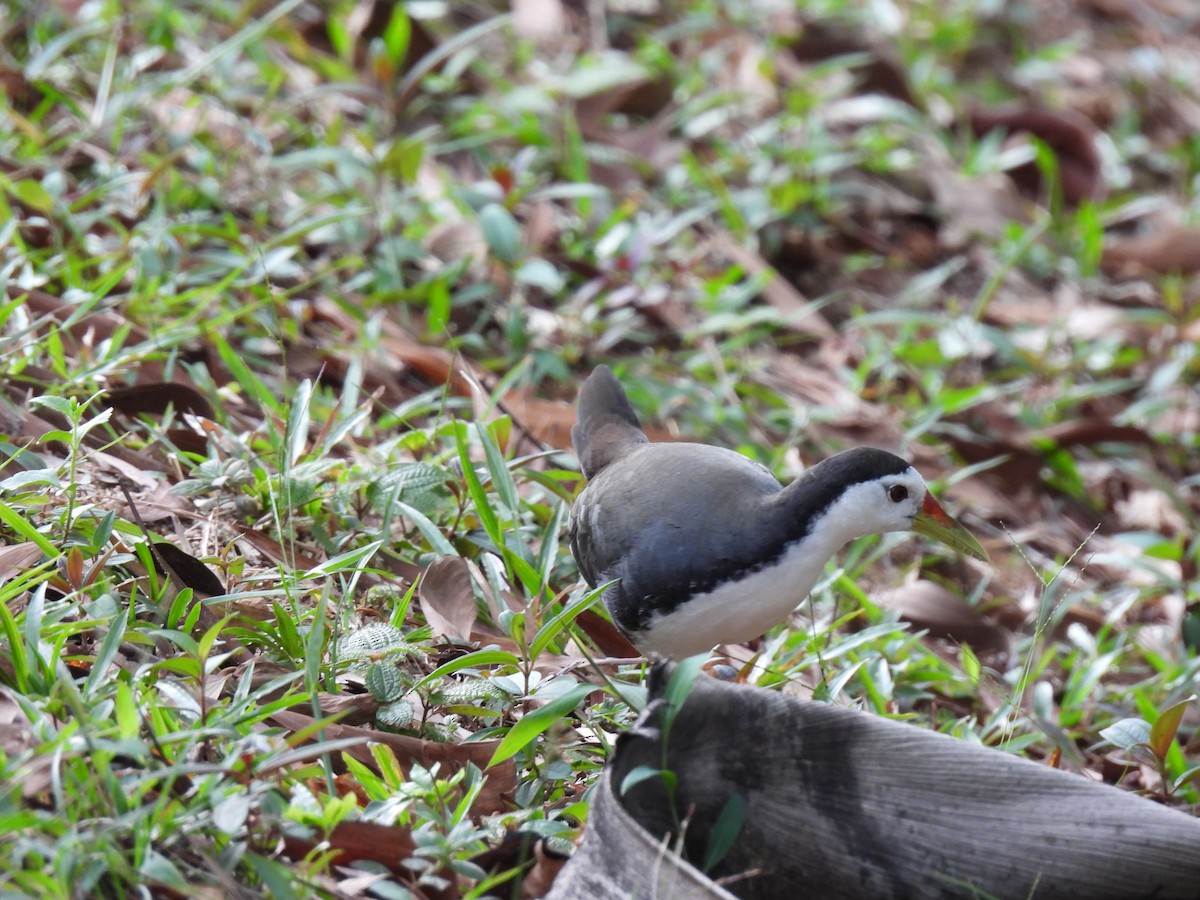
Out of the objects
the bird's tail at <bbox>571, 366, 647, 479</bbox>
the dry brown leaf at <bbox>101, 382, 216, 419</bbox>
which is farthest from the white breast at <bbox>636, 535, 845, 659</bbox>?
the dry brown leaf at <bbox>101, 382, 216, 419</bbox>

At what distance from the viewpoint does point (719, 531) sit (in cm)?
294

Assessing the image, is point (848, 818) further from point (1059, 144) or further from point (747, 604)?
point (1059, 144)

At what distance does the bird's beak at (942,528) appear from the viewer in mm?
3240

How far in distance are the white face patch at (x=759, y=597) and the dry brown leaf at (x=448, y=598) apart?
0.37 m

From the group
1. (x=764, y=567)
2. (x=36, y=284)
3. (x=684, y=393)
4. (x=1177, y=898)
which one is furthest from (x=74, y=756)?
(x=684, y=393)

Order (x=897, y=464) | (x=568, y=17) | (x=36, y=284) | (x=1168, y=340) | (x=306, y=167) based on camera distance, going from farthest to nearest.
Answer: (x=568, y=17) < (x=1168, y=340) < (x=306, y=167) < (x=36, y=284) < (x=897, y=464)

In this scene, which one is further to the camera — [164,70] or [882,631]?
[164,70]

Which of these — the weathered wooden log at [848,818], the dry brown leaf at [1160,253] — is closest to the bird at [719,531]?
the weathered wooden log at [848,818]

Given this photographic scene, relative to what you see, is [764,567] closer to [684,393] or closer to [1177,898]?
[1177,898]

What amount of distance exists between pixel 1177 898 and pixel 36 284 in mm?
3068

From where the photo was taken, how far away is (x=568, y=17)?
20.9 ft

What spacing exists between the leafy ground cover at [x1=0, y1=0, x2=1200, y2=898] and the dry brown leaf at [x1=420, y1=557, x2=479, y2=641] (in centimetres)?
1

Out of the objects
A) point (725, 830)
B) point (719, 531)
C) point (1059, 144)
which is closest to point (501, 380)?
point (719, 531)

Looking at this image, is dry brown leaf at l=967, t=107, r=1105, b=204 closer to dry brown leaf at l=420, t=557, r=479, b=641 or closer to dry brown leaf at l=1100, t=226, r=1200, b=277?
dry brown leaf at l=1100, t=226, r=1200, b=277
